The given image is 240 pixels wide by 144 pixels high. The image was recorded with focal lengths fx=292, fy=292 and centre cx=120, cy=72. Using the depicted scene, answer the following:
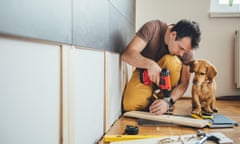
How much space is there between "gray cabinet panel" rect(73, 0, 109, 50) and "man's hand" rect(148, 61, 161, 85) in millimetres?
342

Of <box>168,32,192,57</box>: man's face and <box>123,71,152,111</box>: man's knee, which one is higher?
<box>168,32,192,57</box>: man's face

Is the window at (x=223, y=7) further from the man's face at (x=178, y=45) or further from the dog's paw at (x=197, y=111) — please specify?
the dog's paw at (x=197, y=111)

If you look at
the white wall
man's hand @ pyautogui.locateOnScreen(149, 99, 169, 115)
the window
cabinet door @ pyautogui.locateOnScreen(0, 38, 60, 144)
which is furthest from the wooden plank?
the window

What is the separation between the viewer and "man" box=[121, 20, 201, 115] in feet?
4.98

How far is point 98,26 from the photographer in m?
1.05

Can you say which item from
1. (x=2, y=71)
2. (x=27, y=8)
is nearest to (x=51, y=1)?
(x=27, y=8)

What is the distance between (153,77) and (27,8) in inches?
41.3

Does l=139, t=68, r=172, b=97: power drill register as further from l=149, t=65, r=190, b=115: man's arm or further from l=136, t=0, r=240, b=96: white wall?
l=136, t=0, r=240, b=96: white wall

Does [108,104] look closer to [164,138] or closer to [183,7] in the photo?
[164,138]

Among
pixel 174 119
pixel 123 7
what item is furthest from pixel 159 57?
pixel 174 119

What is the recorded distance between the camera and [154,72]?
58.4 inches

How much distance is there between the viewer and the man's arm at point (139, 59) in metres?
1.49

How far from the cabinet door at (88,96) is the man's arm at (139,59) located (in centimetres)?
40

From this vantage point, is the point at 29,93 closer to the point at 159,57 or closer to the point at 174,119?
the point at 174,119
